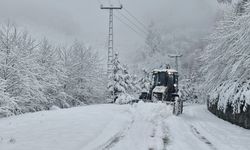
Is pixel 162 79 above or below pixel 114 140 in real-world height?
above

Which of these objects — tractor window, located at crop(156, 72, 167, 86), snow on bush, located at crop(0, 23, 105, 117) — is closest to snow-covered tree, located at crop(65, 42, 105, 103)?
snow on bush, located at crop(0, 23, 105, 117)

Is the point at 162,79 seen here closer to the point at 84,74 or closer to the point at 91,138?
the point at 91,138

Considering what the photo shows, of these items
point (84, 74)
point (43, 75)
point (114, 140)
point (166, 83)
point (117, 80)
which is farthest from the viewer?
point (117, 80)

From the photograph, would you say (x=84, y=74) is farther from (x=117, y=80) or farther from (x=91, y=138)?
(x=91, y=138)

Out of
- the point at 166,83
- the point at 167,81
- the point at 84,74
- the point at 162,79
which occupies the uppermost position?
the point at 84,74

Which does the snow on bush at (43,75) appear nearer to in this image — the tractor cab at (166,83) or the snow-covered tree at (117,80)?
the snow-covered tree at (117,80)

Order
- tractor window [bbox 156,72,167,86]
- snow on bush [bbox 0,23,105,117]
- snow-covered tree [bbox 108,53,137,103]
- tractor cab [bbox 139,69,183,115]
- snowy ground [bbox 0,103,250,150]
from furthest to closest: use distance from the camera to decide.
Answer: snow-covered tree [bbox 108,53,137,103]
snow on bush [bbox 0,23,105,117]
tractor window [bbox 156,72,167,86]
tractor cab [bbox 139,69,183,115]
snowy ground [bbox 0,103,250,150]

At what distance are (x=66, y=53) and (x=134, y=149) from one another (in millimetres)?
45241

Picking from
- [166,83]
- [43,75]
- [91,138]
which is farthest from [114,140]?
[43,75]

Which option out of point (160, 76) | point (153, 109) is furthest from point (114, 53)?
point (153, 109)

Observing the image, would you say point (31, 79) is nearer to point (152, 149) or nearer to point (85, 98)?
point (85, 98)

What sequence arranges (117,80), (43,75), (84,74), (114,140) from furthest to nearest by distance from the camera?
(117,80) < (84,74) < (43,75) < (114,140)

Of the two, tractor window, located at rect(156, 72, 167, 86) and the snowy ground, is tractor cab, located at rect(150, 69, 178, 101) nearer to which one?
tractor window, located at rect(156, 72, 167, 86)

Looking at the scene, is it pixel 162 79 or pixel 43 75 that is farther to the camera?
pixel 43 75
